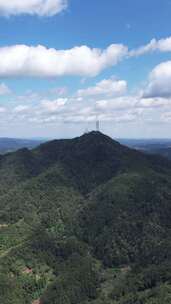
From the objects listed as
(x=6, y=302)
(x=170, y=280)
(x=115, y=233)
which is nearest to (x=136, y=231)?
(x=115, y=233)

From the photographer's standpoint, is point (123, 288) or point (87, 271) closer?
point (123, 288)

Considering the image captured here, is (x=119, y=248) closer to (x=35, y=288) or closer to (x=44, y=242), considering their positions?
(x=44, y=242)

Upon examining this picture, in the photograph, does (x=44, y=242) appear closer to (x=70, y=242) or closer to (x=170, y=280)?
(x=70, y=242)

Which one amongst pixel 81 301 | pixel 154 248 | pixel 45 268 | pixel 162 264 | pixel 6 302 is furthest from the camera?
pixel 154 248

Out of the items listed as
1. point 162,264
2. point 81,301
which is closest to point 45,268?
point 81,301

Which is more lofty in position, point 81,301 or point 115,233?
point 115,233

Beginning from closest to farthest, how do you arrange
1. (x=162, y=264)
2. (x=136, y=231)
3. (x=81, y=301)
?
(x=81, y=301) < (x=162, y=264) < (x=136, y=231)

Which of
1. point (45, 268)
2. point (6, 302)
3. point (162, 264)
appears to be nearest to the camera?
point (6, 302)

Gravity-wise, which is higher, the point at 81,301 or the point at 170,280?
the point at 170,280

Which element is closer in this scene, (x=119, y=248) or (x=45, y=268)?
(x=45, y=268)
